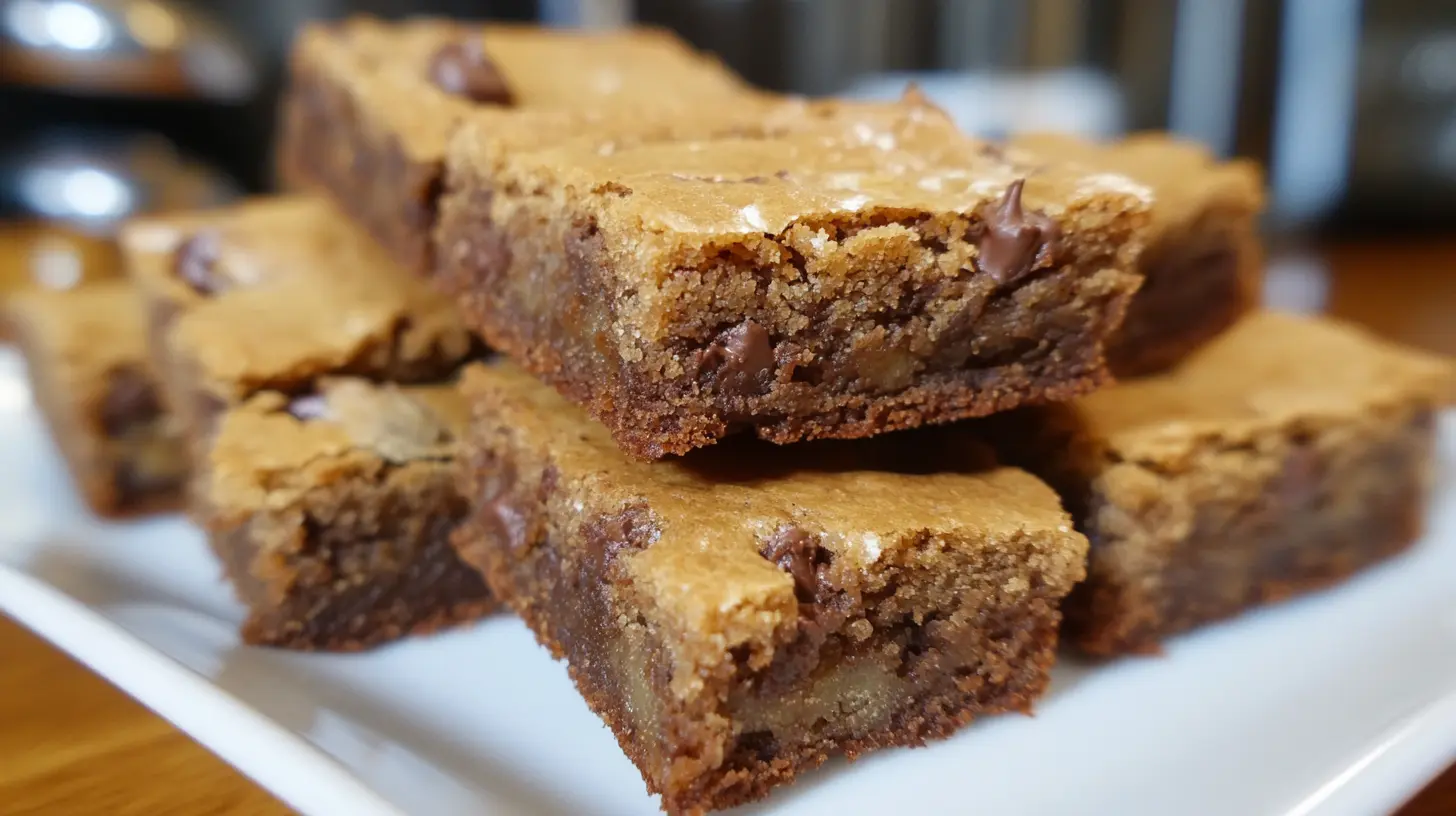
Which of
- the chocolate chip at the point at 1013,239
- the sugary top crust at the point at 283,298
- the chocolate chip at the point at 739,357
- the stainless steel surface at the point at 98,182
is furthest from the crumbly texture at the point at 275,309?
the stainless steel surface at the point at 98,182

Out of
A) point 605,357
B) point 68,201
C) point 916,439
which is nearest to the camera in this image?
point 605,357

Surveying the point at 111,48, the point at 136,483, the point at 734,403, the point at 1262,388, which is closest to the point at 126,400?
the point at 136,483

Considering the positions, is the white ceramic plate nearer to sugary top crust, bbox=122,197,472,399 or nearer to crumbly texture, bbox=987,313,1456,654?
crumbly texture, bbox=987,313,1456,654

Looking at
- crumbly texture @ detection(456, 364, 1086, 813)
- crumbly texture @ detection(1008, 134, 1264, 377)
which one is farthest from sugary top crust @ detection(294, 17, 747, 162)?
crumbly texture @ detection(1008, 134, 1264, 377)

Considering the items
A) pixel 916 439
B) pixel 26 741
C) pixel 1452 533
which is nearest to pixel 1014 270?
pixel 916 439

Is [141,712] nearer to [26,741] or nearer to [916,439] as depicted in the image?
[26,741]

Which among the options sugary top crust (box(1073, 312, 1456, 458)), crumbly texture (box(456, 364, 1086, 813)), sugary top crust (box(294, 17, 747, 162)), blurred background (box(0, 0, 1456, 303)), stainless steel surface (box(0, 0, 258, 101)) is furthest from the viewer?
blurred background (box(0, 0, 1456, 303))
